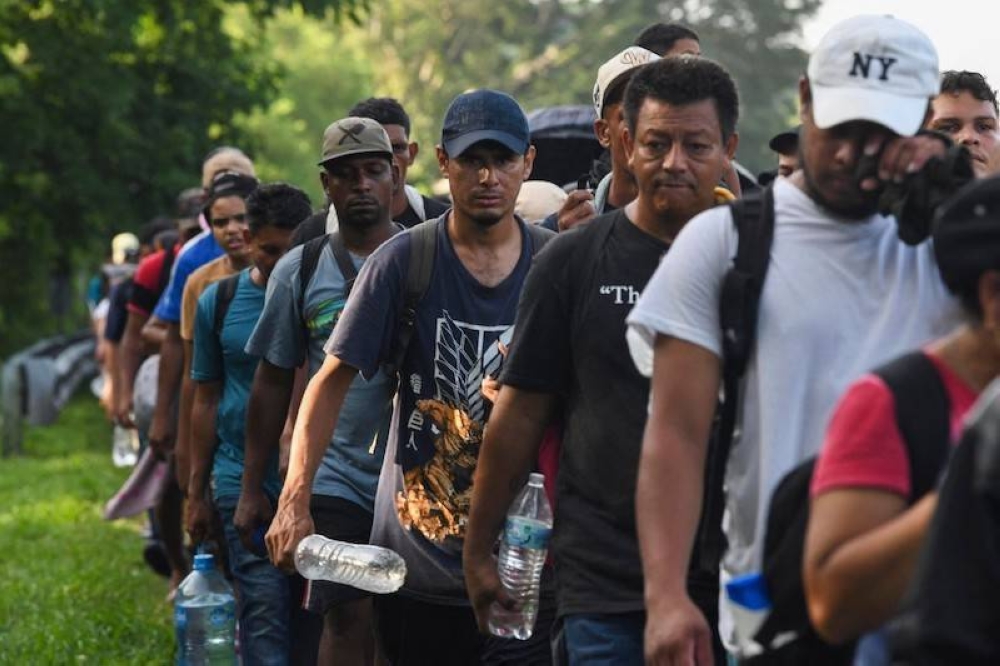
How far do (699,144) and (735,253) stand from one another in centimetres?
Result: 111

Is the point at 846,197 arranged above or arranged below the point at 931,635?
above

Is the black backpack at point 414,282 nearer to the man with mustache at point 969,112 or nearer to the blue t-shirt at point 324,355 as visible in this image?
the blue t-shirt at point 324,355

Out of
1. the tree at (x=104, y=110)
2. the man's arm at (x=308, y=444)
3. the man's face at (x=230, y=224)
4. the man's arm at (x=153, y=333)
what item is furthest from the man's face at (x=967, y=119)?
the tree at (x=104, y=110)

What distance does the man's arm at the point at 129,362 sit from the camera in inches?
546

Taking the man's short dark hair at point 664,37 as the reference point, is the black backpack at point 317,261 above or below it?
below

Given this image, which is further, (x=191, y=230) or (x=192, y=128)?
(x=192, y=128)

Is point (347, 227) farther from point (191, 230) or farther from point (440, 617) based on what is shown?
point (191, 230)

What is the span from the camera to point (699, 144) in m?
5.94

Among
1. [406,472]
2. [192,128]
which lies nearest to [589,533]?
[406,472]

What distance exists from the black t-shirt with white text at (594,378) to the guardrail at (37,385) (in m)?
18.8

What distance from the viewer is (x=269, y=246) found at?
970 cm

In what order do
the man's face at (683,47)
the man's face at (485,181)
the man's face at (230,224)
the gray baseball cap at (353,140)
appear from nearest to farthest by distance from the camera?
the man's face at (485,181) < the gray baseball cap at (353,140) < the man's face at (683,47) < the man's face at (230,224)

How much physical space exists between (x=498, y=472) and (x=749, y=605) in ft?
5.80

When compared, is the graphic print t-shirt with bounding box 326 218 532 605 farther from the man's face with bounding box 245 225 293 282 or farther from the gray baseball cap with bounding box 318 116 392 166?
the man's face with bounding box 245 225 293 282
